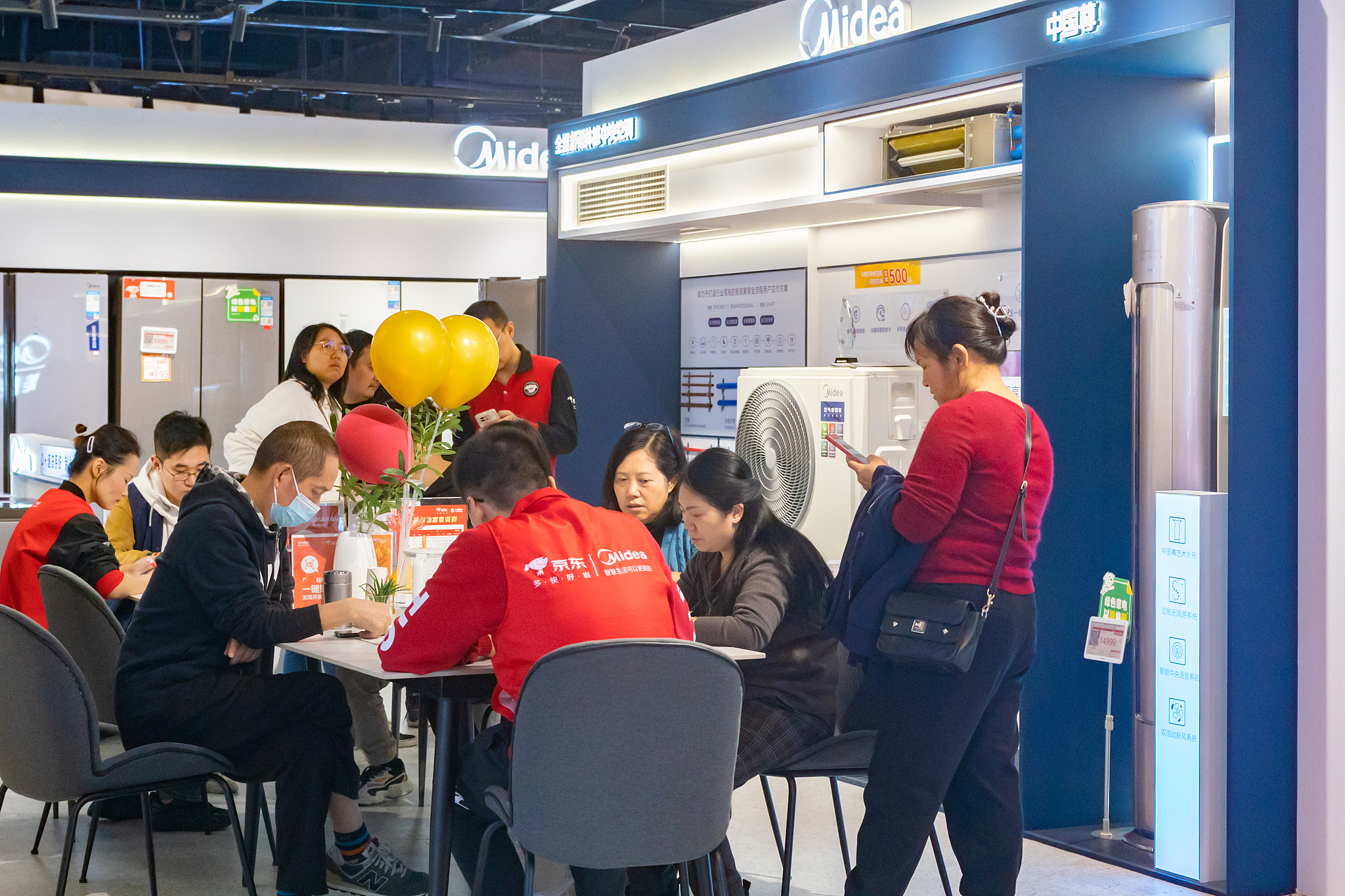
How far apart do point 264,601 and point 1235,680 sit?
2.44 meters

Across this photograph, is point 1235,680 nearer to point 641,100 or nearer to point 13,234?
point 641,100

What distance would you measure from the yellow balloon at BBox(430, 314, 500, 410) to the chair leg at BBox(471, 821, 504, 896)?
1.70 m

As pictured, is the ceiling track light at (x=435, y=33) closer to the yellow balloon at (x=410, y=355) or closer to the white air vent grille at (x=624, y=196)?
the white air vent grille at (x=624, y=196)

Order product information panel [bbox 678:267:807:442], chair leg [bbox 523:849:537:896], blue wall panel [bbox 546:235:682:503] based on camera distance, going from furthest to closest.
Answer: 1. blue wall panel [bbox 546:235:682:503]
2. product information panel [bbox 678:267:807:442]
3. chair leg [bbox 523:849:537:896]

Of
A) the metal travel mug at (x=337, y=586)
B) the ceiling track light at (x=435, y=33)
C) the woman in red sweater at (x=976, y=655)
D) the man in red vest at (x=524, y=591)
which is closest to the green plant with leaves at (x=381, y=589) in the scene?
the metal travel mug at (x=337, y=586)

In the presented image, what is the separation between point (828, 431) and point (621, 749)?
2.79 m

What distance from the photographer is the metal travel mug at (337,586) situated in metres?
3.35

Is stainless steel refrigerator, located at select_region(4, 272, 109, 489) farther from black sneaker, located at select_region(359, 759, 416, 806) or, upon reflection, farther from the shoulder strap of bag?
the shoulder strap of bag

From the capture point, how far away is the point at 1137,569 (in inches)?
157

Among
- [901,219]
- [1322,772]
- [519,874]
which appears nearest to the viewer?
[519,874]

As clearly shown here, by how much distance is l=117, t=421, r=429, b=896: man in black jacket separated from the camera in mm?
3047

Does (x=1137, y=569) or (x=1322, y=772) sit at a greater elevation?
(x=1137, y=569)

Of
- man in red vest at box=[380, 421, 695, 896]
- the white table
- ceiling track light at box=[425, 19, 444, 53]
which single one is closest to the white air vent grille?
man in red vest at box=[380, 421, 695, 896]

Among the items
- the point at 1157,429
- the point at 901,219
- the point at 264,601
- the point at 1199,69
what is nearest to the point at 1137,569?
the point at 1157,429
